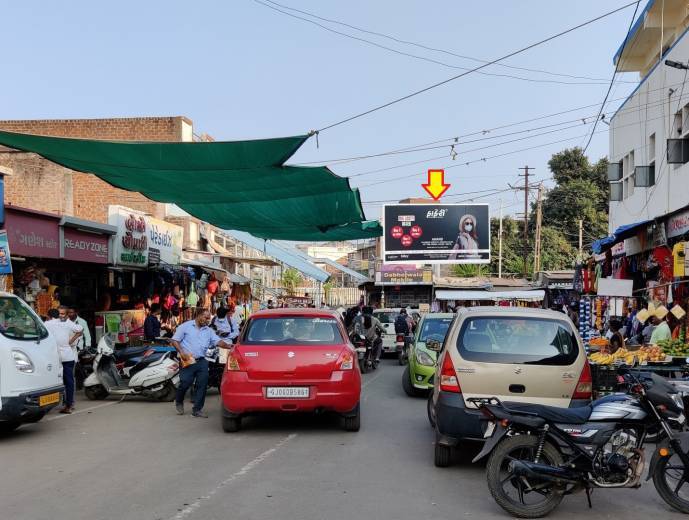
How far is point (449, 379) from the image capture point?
732 cm

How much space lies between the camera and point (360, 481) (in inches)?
270

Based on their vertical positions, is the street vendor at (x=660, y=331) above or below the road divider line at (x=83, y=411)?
above

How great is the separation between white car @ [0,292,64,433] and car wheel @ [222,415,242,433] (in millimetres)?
2288

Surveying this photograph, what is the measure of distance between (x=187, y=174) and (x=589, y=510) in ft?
27.2

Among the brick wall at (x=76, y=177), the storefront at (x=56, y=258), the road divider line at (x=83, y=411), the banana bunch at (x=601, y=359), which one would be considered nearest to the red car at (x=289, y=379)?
the road divider line at (x=83, y=411)

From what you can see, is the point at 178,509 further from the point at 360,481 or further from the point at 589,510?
the point at 589,510

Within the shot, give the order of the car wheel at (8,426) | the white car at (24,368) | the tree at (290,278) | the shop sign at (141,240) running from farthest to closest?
1. the tree at (290,278)
2. the shop sign at (141,240)
3. the car wheel at (8,426)
4. the white car at (24,368)

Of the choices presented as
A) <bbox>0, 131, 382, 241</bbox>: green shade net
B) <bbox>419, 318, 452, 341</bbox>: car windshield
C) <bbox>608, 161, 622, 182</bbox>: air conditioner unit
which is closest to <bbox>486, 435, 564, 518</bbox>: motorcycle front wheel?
<bbox>0, 131, 382, 241</bbox>: green shade net

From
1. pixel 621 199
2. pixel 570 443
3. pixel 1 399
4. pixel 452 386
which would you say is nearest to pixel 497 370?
pixel 452 386

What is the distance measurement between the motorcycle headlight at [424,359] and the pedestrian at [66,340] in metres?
6.11

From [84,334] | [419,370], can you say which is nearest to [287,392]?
[419,370]

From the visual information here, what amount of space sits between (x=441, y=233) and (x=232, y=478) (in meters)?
32.9

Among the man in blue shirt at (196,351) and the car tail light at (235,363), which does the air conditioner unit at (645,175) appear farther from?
the car tail light at (235,363)

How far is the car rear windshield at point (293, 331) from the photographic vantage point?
9.62 metres
